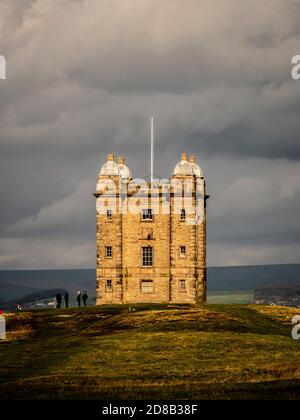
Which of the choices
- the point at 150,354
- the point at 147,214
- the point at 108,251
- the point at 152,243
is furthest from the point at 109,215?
the point at 150,354

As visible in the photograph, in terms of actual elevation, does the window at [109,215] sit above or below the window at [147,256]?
above

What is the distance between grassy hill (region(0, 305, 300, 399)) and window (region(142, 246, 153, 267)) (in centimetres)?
1312

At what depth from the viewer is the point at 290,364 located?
5606cm

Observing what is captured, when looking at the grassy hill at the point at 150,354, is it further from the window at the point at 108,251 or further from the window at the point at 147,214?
the window at the point at 147,214

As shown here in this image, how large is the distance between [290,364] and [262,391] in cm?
1023

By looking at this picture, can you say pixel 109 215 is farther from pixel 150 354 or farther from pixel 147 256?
pixel 150 354

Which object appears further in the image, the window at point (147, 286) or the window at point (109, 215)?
the window at point (109, 215)

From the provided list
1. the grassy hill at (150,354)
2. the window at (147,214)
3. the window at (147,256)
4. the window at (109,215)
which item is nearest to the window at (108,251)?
the window at (109,215)

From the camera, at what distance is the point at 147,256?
10275cm

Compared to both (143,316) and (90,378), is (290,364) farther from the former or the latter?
(143,316)

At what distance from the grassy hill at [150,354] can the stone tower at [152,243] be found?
12742 millimetres

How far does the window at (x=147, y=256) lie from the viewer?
337 ft

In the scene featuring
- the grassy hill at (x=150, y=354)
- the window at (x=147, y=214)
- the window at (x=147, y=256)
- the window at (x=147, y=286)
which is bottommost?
the grassy hill at (x=150, y=354)

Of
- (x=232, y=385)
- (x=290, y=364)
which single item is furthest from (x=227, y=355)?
(x=232, y=385)
